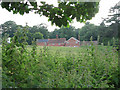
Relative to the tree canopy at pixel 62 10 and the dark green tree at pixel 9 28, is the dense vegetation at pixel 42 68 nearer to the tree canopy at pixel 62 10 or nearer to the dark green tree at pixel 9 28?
the dark green tree at pixel 9 28

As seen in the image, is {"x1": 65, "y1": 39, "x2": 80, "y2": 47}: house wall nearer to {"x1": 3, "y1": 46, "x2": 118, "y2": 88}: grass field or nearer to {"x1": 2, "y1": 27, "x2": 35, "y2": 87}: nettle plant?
{"x1": 3, "y1": 46, "x2": 118, "y2": 88}: grass field

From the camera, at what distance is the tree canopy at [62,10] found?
2.23 meters

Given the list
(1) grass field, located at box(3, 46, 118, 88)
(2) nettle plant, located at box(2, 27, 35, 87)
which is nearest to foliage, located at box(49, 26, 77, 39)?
(1) grass field, located at box(3, 46, 118, 88)

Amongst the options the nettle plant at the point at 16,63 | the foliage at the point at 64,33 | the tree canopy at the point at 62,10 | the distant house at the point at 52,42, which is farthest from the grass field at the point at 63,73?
the tree canopy at the point at 62,10

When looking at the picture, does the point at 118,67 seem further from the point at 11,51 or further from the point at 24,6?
the point at 24,6

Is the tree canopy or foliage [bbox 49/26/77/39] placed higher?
the tree canopy

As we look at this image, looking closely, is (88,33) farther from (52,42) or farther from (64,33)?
(52,42)

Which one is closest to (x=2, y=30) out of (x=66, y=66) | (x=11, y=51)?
(x=11, y=51)

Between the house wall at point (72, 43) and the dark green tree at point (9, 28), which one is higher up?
the dark green tree at point (9, 28)

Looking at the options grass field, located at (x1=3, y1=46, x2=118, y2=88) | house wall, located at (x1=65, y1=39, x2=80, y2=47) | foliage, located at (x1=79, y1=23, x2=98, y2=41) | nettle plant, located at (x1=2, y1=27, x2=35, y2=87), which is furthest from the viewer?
foliage, located at (x1=79, y1=23, x2=98, y2=41)

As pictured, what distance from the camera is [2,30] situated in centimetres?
251

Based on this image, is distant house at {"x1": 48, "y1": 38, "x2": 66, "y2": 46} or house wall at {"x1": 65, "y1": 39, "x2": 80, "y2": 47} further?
house wall at {"x1": 65, "y1": 39, "x2": 80, "y2": 47}

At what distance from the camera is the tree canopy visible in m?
2.23

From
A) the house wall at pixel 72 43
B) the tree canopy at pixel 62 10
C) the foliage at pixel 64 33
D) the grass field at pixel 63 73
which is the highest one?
the tree canopy at pixel 62 10
